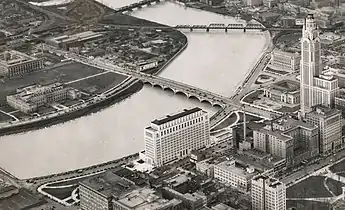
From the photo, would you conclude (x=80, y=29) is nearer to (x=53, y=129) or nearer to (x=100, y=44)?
(x=100, y=44)

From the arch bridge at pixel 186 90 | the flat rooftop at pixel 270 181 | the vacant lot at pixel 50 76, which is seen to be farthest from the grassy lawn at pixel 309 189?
the vacant lot at pixel 50 76

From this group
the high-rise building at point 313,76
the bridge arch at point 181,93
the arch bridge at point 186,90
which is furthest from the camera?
the bridge arch at point 181,93

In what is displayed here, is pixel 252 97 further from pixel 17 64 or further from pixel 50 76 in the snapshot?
pixel 17 64

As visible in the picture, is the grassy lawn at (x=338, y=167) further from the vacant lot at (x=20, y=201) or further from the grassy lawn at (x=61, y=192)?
the vacant lot at (x=20, y=201)

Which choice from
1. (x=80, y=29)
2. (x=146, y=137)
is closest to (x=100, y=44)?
(x=80, y=29)

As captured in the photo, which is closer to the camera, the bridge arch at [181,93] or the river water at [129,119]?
the river water at [129,119]

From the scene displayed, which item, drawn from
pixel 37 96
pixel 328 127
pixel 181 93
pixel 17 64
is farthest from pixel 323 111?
pixel 17 64
